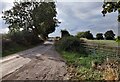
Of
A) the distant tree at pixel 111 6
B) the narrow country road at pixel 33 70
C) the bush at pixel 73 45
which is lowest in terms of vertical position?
the bush at pixel 73 45

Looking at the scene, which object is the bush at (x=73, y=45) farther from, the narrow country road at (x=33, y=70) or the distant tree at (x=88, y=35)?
the distant tree at (x=88, y=35)

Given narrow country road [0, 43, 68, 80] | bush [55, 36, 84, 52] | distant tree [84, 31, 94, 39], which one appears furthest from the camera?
distant tree [84, 31, 94, 39]

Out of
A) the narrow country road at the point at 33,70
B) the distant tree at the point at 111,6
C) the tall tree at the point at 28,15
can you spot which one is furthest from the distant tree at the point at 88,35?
the distant tree at the point at 111,6

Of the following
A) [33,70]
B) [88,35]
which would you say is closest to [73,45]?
[33,70]

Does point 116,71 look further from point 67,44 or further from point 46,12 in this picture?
point 46,12

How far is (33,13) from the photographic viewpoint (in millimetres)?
60219

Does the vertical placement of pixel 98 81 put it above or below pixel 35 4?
below

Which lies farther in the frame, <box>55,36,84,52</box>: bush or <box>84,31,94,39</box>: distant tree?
<box>84,31,94,39</box>: distant tree

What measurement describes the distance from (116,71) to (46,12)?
168 feet

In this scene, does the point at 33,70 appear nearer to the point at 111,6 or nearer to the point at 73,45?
the point at 111,6

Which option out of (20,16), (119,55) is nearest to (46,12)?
(20,16)

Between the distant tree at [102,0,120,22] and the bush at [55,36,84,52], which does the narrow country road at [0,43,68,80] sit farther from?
the bush at [55,36,84,52]

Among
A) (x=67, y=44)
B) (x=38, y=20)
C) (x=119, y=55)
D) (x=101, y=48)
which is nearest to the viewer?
(x=119, y=55)

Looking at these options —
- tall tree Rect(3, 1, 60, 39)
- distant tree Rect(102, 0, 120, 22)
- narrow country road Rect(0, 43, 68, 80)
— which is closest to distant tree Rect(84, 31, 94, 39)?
tall tree Rect(3, 1, 60, 39)
